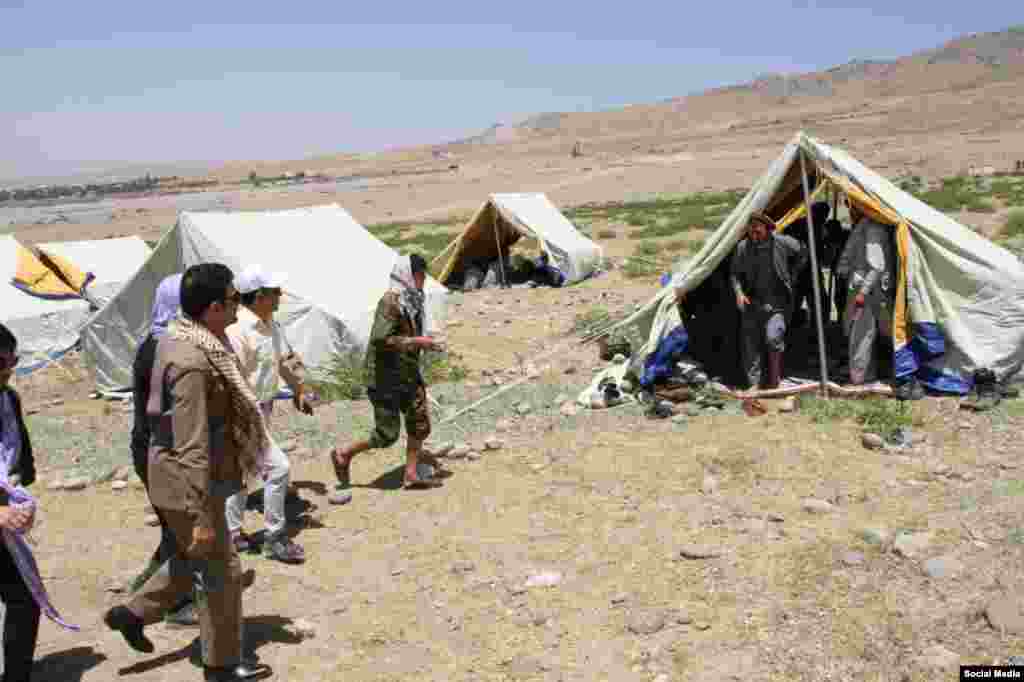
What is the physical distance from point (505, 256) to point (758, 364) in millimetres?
9134

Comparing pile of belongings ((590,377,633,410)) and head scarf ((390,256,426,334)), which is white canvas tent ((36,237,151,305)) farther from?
head scarf ((390,256,426,334))

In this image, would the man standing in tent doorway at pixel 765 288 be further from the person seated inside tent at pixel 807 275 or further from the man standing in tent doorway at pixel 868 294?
the person seated inside tent at pixel 807 275

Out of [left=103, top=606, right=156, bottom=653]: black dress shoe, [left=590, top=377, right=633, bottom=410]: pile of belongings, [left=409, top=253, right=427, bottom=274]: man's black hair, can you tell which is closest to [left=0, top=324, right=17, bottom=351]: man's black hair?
[left=103, top=606, right=156, bottom=653]: black dress shoe

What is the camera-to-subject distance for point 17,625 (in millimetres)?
3574

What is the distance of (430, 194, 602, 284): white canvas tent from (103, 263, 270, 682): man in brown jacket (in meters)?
11.5

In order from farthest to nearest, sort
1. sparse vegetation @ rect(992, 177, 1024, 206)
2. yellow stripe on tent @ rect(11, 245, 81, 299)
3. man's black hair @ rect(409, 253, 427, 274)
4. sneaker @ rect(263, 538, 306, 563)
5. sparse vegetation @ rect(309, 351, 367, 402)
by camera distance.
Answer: sparse vegetation @ rect(992, 177, 1024, 206) < yellow stripe on tent @ rect(11, 245, 81, 299) < sparse vegetation @ rect(309, 351, 367, 402) < man's black hair @ rect(409, 253, 427, 274) < sneaker @ rect(263, 538, 306, 563)

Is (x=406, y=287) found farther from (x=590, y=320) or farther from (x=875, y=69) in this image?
(x=875, y=69)

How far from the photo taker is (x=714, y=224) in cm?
2059

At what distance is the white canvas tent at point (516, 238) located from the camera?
14.9 m

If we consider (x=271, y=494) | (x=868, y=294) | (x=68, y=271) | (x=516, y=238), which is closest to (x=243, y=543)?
(x=271, y=494)

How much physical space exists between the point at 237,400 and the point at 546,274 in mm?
12143

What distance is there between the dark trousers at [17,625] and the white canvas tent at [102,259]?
30.4 feet

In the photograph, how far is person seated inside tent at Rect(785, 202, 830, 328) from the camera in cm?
834

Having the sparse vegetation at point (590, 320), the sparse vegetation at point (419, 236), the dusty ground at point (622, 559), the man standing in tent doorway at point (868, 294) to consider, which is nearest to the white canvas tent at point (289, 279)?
the sparse vegetation at point (590, 320)
